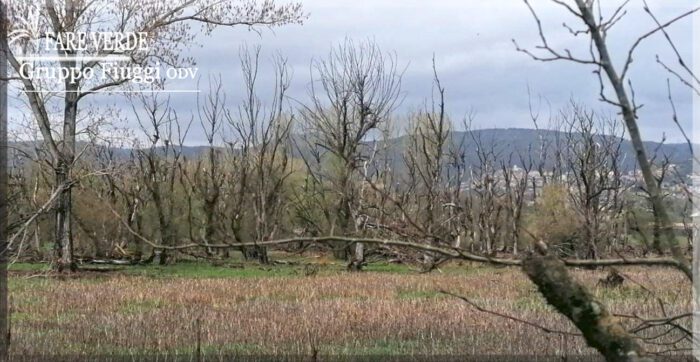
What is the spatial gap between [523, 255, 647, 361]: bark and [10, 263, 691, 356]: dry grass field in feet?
4.66

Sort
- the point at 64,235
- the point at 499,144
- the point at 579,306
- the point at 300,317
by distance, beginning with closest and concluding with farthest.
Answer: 1. the point at 579,306
2. the point at 300,317
3. the point at 64,235
4. the point at 499,144

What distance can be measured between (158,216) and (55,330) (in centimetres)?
1460

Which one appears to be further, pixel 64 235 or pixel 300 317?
pixel 64 235

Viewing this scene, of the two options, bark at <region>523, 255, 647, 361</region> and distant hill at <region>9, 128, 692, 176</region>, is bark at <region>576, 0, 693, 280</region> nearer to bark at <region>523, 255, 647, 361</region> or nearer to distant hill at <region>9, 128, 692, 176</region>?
bark at <region>523, 255, 647, 361</region>

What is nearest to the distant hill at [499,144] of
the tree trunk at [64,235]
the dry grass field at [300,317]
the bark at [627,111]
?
the tree trunk at [64,235]

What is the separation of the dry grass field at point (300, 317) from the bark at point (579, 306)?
4.66 feet

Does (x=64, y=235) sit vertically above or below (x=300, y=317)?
above

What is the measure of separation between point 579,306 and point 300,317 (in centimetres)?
502

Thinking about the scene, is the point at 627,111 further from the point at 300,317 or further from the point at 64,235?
the point at 64,235

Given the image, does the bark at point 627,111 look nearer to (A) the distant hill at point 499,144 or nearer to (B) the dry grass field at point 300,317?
(B) the dry grass field at point 300,317

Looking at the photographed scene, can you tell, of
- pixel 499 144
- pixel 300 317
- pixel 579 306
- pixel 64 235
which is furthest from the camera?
pixel 499 144

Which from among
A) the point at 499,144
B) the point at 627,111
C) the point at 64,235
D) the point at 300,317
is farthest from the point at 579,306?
the point at 499,144

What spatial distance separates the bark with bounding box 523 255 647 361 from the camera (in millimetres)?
1563

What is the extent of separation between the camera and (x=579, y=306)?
1573mm
